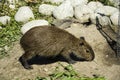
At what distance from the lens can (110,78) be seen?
8.85m

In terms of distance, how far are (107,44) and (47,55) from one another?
160 centimetres

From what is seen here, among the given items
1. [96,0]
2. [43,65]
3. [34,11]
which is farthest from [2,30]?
[96,0]

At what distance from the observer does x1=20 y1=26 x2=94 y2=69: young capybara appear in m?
9.17

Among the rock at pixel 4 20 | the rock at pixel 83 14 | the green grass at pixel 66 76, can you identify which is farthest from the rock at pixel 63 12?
the green grass at pixel 66 76

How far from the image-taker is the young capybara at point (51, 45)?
9.17 meters

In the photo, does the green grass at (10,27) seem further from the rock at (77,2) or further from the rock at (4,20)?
the rock at (77,2)

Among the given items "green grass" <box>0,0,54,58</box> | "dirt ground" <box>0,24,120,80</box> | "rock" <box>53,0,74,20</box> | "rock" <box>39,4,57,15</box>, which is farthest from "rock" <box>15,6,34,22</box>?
"dirt ground" <box>0,24,120,80</box>

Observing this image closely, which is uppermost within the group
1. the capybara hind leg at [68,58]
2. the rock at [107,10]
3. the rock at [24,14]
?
the rock at [107,10]

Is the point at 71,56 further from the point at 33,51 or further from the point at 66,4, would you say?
the point at 66,4

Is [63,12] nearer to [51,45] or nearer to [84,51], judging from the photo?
[84,51]

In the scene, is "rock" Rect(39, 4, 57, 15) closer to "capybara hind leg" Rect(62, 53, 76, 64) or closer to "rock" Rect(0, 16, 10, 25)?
"rock" Rect(0, 16, 10, 25)

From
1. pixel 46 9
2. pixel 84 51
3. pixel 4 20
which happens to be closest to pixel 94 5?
pixel 46 9

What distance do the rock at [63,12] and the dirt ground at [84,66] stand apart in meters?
1.14

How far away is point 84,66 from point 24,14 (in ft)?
8.72
